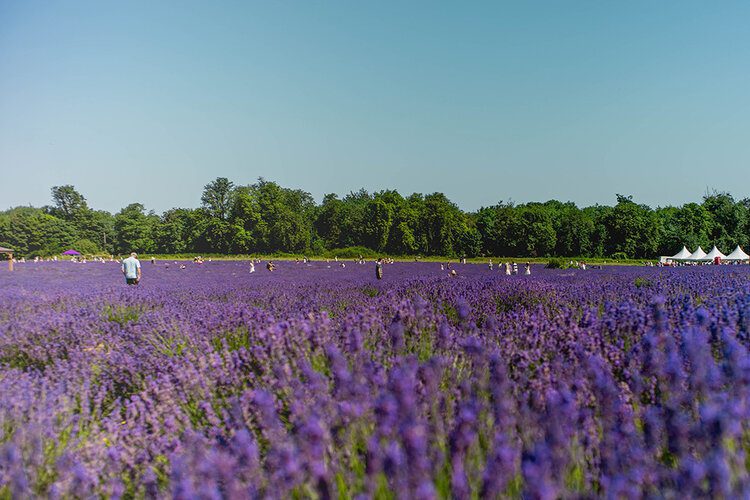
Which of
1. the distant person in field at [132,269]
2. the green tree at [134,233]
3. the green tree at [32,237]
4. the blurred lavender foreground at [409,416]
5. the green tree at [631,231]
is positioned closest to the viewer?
the blurred lavender foreground at [409,416]

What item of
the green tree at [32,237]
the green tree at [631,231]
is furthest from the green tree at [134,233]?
the green tree at [631,231]

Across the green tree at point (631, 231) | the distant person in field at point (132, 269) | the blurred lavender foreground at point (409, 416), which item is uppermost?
the green tree at point (631, 231)

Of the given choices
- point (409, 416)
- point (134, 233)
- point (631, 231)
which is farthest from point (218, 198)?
point (409, 416)

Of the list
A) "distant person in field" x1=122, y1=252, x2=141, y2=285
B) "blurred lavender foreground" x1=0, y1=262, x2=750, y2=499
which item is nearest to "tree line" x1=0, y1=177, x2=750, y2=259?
"distant person in field" x1=122, y1=252, x2=141, y2=285

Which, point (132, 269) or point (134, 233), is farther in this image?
point (134, 233)

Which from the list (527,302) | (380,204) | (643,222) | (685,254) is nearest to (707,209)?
(643,222)

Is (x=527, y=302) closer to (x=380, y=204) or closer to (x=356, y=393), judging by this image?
(x=356, y=393)

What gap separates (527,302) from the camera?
646 cm

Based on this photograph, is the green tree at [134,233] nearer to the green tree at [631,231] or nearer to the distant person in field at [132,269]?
the green tree at [631,231]

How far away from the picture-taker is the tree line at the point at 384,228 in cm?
5394

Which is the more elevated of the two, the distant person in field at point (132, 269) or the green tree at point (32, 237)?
the green tree at point (32, 237)

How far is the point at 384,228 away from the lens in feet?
191

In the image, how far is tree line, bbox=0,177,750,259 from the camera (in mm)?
53938

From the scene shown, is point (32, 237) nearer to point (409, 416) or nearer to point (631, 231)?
point (631, 231)
